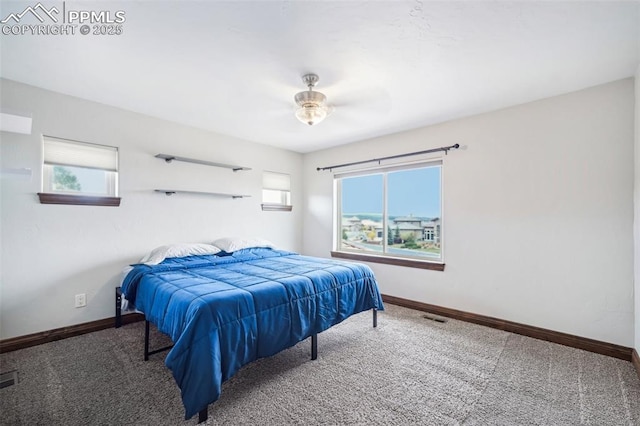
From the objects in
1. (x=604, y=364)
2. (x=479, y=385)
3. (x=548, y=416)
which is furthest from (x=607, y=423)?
(x=604, y=364)

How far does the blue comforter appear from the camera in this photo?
61.6 inches

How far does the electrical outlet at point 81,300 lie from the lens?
2732 millimetres

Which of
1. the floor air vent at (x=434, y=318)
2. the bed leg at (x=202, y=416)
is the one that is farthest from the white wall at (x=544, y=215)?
the bed leg at (x=202, y=416)

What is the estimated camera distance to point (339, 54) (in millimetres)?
2002

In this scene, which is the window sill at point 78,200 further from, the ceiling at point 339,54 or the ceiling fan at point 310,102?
the ceiling fan at point 310,102

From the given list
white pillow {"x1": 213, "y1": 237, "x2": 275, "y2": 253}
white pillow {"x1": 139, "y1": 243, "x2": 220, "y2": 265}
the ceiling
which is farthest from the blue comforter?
the ceiling

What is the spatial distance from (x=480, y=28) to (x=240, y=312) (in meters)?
2.38

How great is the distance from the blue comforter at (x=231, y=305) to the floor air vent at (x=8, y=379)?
2.69 feet

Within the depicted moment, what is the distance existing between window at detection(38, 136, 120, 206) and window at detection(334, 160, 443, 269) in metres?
3.03

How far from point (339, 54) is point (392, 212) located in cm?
250

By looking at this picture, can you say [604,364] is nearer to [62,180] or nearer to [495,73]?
[495,73]

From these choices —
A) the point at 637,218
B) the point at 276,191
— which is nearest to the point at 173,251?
the point at 276,191

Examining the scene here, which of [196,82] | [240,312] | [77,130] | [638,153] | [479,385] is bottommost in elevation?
[479,385]

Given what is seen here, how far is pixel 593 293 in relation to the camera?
2457 mm
